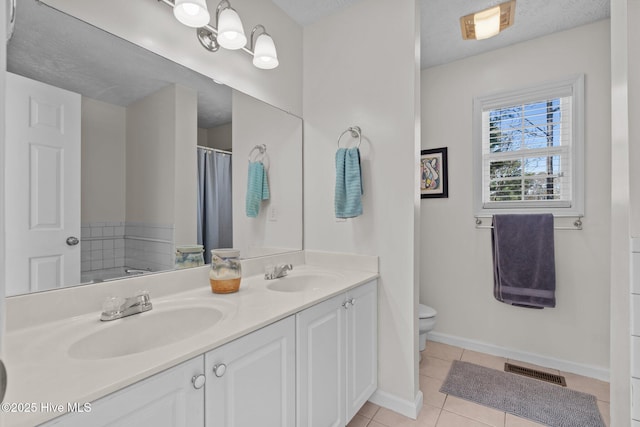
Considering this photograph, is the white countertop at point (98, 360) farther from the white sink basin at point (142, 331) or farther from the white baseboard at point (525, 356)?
the white baseboard at point (525, 356)

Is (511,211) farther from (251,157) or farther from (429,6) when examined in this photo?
(251,157)

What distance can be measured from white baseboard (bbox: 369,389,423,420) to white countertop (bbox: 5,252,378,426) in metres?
0.91

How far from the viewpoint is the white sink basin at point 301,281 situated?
1.66 m

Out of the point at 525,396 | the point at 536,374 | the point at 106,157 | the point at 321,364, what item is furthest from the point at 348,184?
the point at 536,374

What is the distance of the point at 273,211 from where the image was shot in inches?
77.3

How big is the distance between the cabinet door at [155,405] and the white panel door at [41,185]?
1.97 feet

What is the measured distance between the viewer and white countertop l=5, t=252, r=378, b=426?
1.99ft

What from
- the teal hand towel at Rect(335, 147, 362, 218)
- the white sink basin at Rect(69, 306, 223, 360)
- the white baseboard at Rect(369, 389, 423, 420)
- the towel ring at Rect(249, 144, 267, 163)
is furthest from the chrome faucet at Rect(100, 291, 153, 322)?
the white baseboard at Rect(369, 389, 423, 420)

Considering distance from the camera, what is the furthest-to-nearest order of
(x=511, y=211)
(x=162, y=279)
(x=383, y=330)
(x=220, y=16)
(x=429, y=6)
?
(x=511, y=211)
(x=429, y=6)
(x=383, y=330)
(x=220, y=16)
(x=162, y=279)

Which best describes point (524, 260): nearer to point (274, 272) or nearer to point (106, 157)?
point (274, 272)

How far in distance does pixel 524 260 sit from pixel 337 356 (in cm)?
175

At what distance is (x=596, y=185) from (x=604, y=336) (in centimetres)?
106

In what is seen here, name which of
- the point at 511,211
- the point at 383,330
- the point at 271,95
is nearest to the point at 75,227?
the point at 271,95

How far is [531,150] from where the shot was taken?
235cm
